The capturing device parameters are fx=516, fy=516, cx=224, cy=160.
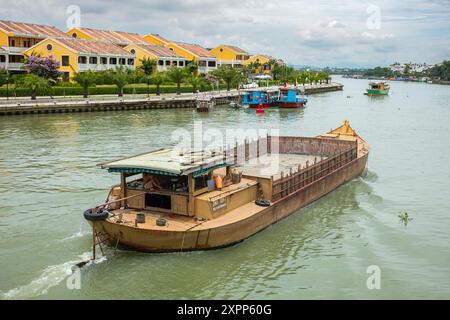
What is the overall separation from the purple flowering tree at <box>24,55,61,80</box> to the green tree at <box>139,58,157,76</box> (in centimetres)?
1666

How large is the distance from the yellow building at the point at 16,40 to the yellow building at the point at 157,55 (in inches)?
466

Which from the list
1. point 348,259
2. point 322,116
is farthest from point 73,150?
point 322,116

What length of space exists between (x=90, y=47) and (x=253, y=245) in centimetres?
5855

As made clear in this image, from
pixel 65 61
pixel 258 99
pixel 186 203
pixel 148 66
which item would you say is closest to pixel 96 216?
pixel 186 203

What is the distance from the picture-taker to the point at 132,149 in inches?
1313

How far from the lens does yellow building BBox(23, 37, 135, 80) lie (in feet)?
208

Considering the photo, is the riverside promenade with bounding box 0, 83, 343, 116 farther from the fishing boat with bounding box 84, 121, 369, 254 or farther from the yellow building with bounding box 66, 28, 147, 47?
the fishing boat with bounding box 84, 121, 369, 254

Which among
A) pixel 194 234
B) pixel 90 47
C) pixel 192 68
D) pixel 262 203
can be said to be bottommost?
pixel 194 234

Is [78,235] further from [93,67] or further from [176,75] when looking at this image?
[176,75]

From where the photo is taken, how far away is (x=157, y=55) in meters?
79.7

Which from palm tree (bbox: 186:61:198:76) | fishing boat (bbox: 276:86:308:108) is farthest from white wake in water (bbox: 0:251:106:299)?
palm tree (bbox: 186:61:198:76)

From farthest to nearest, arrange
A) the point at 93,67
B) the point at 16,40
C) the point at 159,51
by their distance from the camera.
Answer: the point at 159,51
the point at 16,40
the point at 93,67

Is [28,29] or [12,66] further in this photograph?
[28,29]

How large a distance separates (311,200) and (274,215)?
3550 millimetres
